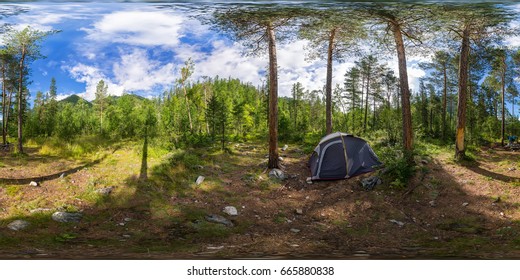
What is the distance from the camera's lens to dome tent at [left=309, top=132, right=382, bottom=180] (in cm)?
242

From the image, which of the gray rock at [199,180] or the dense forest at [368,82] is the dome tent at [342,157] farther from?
the gray rock at [199,180]

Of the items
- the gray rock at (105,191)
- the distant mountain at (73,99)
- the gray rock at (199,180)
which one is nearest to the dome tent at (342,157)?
the gray rock at (199,180)

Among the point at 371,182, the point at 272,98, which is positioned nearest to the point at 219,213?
the point at 272,98

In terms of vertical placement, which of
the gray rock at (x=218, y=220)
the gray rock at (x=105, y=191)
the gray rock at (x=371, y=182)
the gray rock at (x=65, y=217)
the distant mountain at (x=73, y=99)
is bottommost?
the gray rock at (x=218, y=220)

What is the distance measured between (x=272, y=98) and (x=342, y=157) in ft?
2.71

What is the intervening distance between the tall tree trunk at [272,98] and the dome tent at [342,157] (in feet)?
1.09

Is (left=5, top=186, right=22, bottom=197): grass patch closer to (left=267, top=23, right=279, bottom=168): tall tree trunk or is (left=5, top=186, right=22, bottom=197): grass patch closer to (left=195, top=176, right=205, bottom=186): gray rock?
(left=195, top=176, right=205, bottom=186): gray rock

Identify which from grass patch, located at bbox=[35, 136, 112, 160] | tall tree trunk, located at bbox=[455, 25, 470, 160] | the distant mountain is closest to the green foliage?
tall tree trunk, located at bbox=[455, 25, 470, 160]

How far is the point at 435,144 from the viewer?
2488mm

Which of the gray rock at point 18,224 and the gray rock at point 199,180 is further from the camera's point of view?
the gray rock at point 199,180

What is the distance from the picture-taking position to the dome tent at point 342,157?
2.42 m

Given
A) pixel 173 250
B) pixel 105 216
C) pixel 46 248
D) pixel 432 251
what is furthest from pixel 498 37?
pixel 46 248

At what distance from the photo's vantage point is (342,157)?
2.51 metres

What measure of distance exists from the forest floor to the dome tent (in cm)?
21
